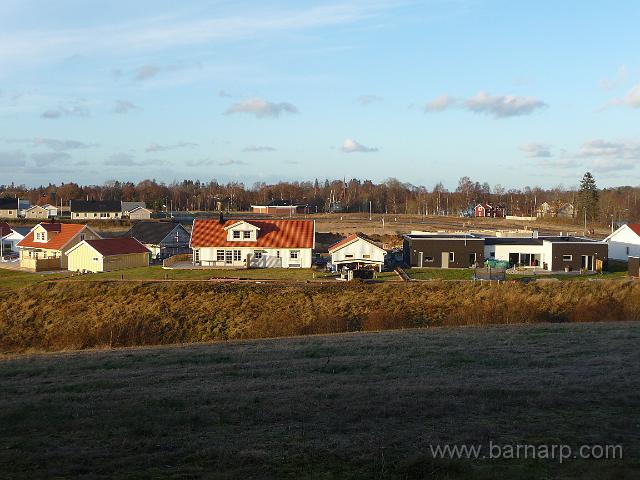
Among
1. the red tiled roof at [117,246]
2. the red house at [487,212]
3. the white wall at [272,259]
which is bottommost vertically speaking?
the white wall at [272,259]

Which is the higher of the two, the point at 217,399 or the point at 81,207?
the point at 81,207

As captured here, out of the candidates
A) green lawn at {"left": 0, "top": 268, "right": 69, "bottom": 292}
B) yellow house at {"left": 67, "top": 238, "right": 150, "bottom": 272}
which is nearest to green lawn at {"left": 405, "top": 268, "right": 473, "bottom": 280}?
yellow house at {"left": 67, "top": 238, "right": 150, "bottom": 272}

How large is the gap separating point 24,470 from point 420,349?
11.4 metres

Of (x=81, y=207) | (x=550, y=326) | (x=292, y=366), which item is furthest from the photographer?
(x=81, y=207)

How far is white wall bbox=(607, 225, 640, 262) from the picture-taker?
1940 inches

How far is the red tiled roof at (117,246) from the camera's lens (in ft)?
152

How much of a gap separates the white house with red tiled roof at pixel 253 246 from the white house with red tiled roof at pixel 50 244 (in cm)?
1024

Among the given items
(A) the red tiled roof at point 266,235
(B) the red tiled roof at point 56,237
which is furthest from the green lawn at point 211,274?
(B) the red tiled roof at point 56,237

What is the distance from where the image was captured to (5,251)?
5919cm

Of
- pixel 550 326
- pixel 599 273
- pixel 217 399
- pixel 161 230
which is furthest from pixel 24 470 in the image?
pixel 161 230

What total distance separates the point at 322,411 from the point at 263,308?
74.9ft

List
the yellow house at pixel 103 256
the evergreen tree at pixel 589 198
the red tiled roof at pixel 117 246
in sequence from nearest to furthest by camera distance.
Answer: the yellow house at pixel 103 256 → the red tiled roof at pixel 117 246 → the evergreen tree at pixel 589 198

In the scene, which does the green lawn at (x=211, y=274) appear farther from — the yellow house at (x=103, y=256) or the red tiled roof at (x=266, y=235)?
the red tiled roof at (x=266, y=235)

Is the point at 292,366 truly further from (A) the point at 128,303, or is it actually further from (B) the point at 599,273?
(B) the point at 599,273
